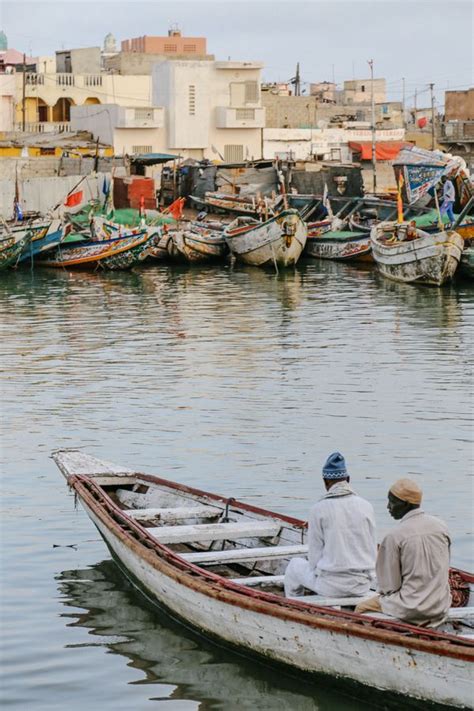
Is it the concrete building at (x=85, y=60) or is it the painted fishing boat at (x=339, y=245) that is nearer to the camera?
the painted fishing boat at (x=339, y=245)

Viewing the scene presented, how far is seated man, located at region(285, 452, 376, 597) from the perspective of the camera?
8.77 metres

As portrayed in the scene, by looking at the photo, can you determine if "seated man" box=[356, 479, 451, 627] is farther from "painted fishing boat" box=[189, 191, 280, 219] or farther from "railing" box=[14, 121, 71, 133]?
"railing" box=[14, 121, 71, 133]

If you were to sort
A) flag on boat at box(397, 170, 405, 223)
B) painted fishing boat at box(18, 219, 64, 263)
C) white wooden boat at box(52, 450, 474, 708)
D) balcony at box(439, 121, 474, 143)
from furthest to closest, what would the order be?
balcony at box(439, 121, 474, 143)
painted fishing boat at box(18, 219, 64, 263)
flag on boat at box(397, 170, 405, 223)
white wooden boat at box(52, 450, 474, 708)

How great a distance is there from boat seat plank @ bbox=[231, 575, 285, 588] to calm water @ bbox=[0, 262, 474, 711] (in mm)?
547

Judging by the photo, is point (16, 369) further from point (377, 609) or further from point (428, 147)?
point (428, 147)

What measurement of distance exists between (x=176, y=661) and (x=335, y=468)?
6.61 feet

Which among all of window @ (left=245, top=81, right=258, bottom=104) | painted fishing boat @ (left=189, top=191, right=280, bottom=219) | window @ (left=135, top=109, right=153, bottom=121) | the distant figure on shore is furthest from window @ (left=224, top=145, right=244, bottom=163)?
the distant figure on shore

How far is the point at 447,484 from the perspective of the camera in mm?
14289

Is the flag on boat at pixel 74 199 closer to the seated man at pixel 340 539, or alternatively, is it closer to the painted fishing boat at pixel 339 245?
the painted fishing boat at pixel 339 245

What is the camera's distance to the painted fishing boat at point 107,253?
42031 millimetres

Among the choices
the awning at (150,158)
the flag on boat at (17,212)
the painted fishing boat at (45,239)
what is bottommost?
the painted fishing boat at (45,239)

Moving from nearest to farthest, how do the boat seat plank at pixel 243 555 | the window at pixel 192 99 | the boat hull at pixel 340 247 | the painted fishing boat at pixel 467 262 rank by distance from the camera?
the boat seat plank at pixel 243 555 < the painted fishing boat at pixel 467 262 < the boat hull at pixel 340 247 < the window at pixel 192 99

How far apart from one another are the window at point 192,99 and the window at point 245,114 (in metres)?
2.13

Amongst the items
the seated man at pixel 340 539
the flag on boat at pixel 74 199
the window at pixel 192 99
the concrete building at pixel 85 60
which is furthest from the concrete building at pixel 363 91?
the seated man at pixel 340 539
